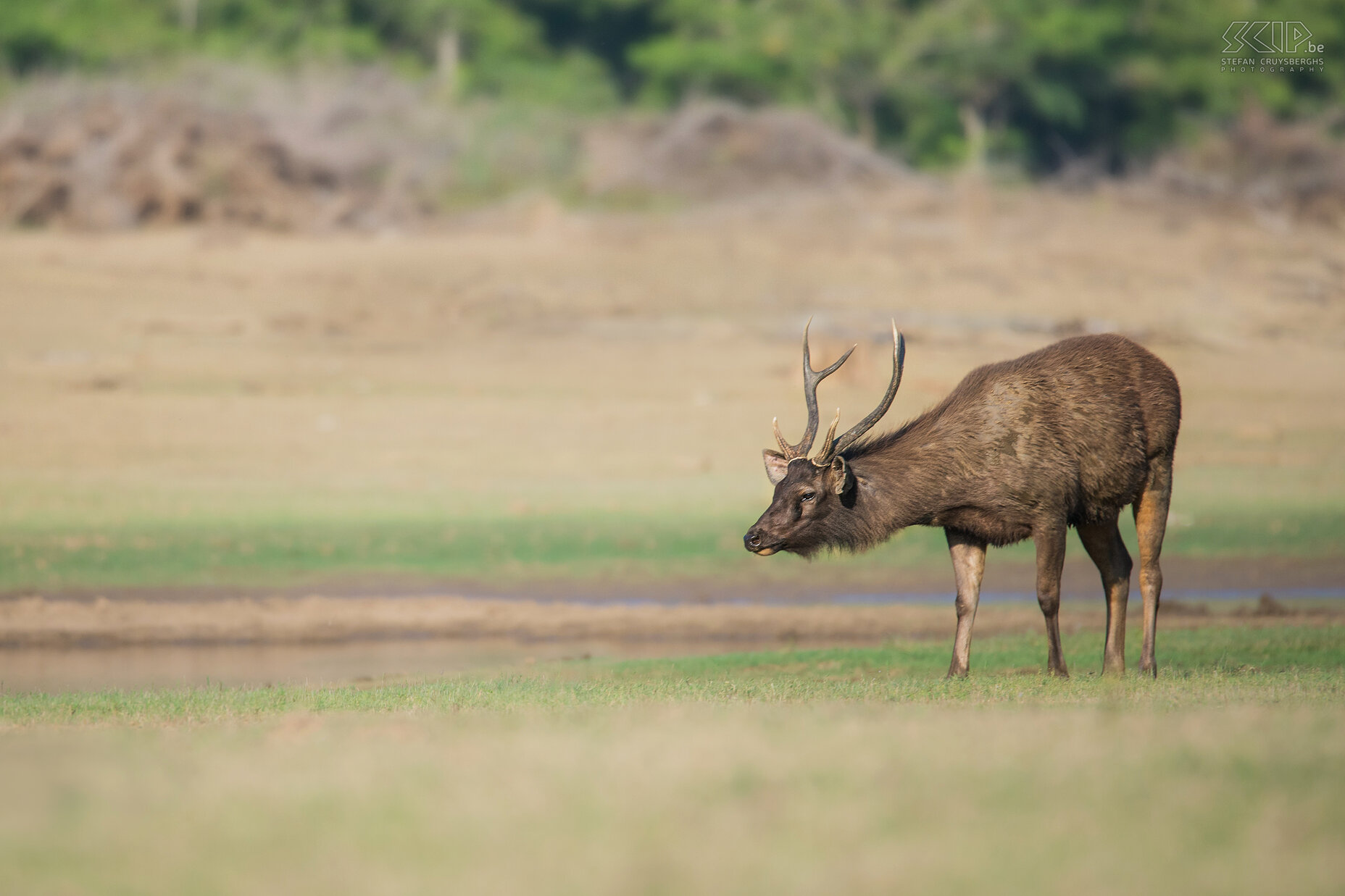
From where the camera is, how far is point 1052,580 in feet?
32.0

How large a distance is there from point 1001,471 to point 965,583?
75cm

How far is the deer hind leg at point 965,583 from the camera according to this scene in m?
9.85

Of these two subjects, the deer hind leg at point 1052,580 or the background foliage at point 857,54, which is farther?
the background foliage at point 857,54

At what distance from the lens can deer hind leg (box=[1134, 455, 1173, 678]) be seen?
10.5 meters

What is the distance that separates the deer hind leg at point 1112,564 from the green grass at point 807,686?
48cm

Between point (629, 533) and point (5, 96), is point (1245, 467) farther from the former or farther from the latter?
point (5, 96)

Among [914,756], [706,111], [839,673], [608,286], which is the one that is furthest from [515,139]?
[914,756]

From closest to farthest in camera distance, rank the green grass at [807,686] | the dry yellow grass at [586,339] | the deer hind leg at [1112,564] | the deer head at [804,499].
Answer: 1. the green grass at [807,686]
2. the deer head at [804,499]
3. the deer hind leg at [1112,564]
4. the dry yellow grass at [586,339]

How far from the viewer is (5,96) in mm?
30469

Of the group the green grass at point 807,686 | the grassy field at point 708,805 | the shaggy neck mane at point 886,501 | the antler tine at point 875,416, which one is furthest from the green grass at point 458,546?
the grassy field at point 708,805

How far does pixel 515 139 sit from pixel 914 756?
2709 cm

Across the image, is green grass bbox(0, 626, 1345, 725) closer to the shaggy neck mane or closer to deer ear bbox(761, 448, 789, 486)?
the shaggy neck mane

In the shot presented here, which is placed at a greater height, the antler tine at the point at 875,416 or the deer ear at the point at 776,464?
the antler tine at the point at 875,416

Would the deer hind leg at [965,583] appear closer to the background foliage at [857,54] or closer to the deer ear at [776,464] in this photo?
the deer ear at [776,464]
